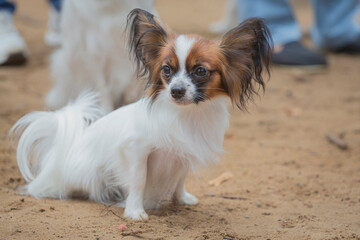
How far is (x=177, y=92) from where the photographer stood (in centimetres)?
288

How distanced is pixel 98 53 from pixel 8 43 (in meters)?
2.48

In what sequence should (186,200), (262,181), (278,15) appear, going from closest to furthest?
(186,200)
(262,181)
(278,15)

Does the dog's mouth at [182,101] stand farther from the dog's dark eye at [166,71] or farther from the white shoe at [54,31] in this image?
the white shoe at [54,31]

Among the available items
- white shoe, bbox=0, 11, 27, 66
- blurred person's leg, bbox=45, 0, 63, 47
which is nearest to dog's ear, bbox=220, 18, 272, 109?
white shoe, bbox=0, 11, 27, 66

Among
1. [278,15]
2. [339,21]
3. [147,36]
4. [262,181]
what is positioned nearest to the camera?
[147,36]

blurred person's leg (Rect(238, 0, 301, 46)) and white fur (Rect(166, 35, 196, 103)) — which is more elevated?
blurred person's leg (Rect(238, 0, 301, 46))

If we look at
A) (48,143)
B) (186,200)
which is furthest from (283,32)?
(48,143)

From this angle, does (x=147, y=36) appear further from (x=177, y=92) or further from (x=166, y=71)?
(x=177, y=92)

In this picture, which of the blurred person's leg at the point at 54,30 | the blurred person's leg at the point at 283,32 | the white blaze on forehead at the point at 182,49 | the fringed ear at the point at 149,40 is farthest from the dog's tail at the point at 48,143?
the blurred person's leg at the point at 54,30

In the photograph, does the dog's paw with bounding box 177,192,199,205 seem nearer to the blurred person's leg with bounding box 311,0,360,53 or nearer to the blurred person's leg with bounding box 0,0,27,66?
the blurred person's leg with bounding box 0,0,27,66

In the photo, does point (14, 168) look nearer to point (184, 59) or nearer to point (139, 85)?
point (139, 85)

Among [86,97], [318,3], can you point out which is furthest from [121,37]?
[318,3]

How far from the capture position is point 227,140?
16.6 ft

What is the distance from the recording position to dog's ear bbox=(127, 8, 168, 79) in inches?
122
